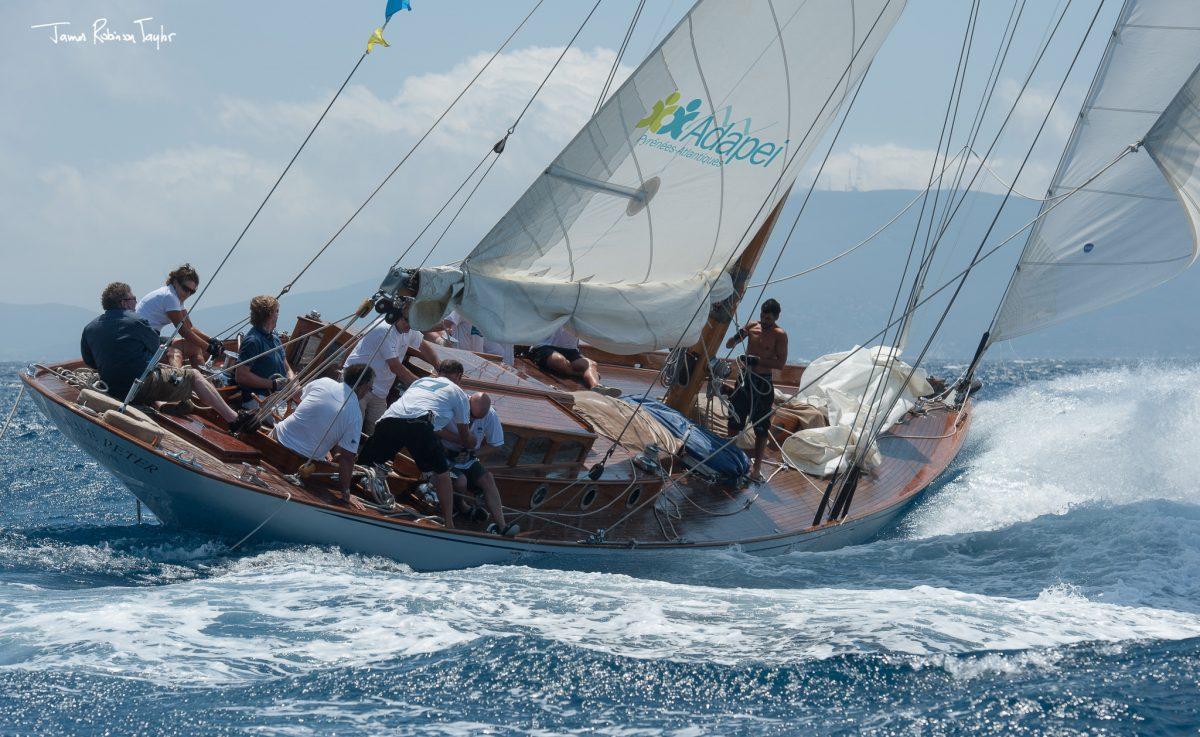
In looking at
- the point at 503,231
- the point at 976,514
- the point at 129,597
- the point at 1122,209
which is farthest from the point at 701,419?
the point at 129,597

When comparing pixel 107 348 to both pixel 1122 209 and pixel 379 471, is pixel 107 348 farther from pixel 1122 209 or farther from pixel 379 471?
pixel 1122 209

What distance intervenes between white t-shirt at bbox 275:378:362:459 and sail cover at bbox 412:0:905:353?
0.74m

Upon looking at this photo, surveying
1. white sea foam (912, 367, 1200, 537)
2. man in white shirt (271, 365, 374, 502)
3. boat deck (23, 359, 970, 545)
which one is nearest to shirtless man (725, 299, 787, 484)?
boat deck (23, 359, 970, 545)

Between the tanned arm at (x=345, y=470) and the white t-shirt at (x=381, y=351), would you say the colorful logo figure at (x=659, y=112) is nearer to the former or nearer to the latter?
the white t-shirt at (x=381, y=351)

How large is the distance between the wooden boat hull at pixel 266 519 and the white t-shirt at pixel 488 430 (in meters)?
0.61

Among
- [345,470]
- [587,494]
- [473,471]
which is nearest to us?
[345,470]

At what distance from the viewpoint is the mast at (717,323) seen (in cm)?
974

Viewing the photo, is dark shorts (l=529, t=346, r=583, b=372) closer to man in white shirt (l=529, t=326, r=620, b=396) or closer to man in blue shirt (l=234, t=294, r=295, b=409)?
man in white shirt (l=529, t=326, r=620, b=396)

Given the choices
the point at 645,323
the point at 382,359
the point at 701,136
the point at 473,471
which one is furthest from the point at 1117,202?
the point at 382,359

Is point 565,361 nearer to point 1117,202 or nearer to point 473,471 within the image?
point 473,471

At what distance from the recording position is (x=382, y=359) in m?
8.38

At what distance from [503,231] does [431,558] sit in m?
2.26

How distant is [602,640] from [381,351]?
316 centimetres

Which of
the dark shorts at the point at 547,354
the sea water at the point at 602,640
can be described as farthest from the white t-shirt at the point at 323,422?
the dark shorts at the point at 547,354
